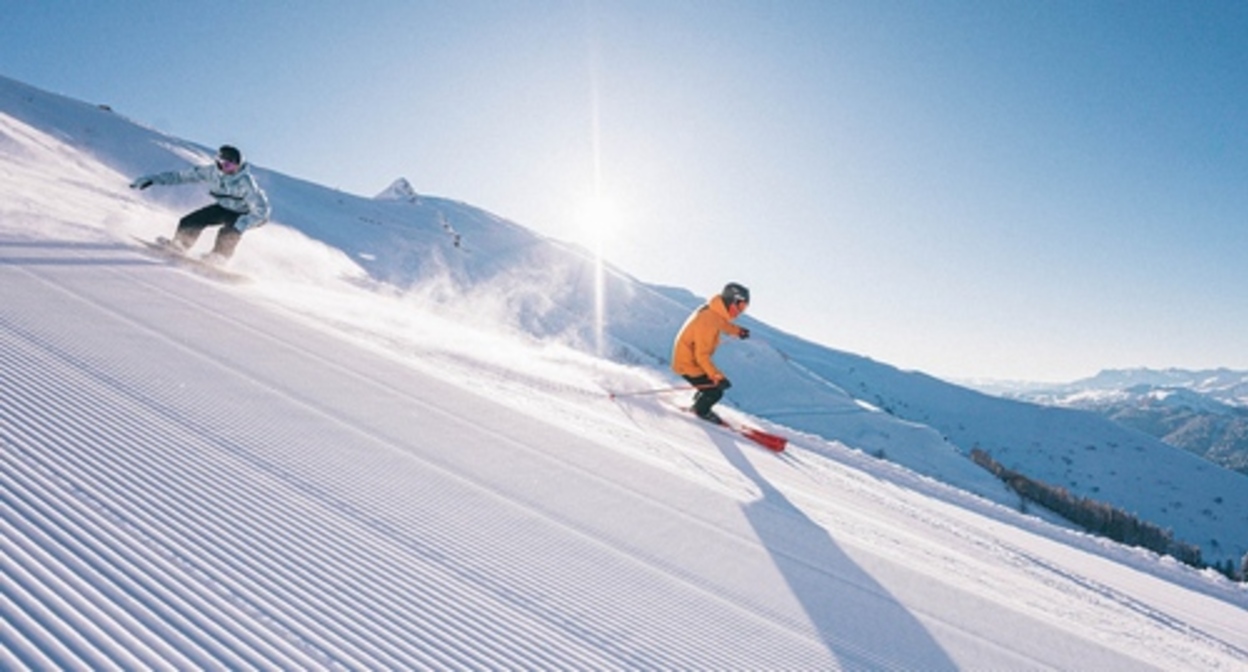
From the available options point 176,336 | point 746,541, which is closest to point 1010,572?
point 746,541

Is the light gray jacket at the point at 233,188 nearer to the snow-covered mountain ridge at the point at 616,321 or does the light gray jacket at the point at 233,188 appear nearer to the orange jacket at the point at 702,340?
the snow-covered mountain ridge at the point at 616,321

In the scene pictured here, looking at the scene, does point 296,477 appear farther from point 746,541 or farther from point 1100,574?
point 1100,574

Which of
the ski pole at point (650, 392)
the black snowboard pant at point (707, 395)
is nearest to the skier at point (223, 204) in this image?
the ski pole at point (650, 392)

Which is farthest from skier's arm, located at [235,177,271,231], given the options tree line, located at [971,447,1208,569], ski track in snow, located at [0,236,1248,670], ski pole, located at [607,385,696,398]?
tree line, located at [971,447,1208,569]

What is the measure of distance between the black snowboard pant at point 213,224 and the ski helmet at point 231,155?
880 mm

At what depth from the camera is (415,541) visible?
347 cm

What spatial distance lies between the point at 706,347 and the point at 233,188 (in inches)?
345

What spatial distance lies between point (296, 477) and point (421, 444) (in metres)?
1.17

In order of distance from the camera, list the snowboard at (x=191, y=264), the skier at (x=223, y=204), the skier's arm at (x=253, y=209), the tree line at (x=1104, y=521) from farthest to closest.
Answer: the tree line at (x=1104, y=521), the skier's arm at (x=253, y=209), the skier at (x=223, y=204), the snowboard at (x=191, y=264)

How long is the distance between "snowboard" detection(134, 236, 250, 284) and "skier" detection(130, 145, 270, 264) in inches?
18.3

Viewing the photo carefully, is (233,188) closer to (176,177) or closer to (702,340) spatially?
(176,177)

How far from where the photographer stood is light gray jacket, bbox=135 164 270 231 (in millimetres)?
10766

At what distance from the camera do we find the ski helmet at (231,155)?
34.6 ft

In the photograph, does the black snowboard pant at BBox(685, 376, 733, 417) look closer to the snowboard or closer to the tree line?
the snowboard
